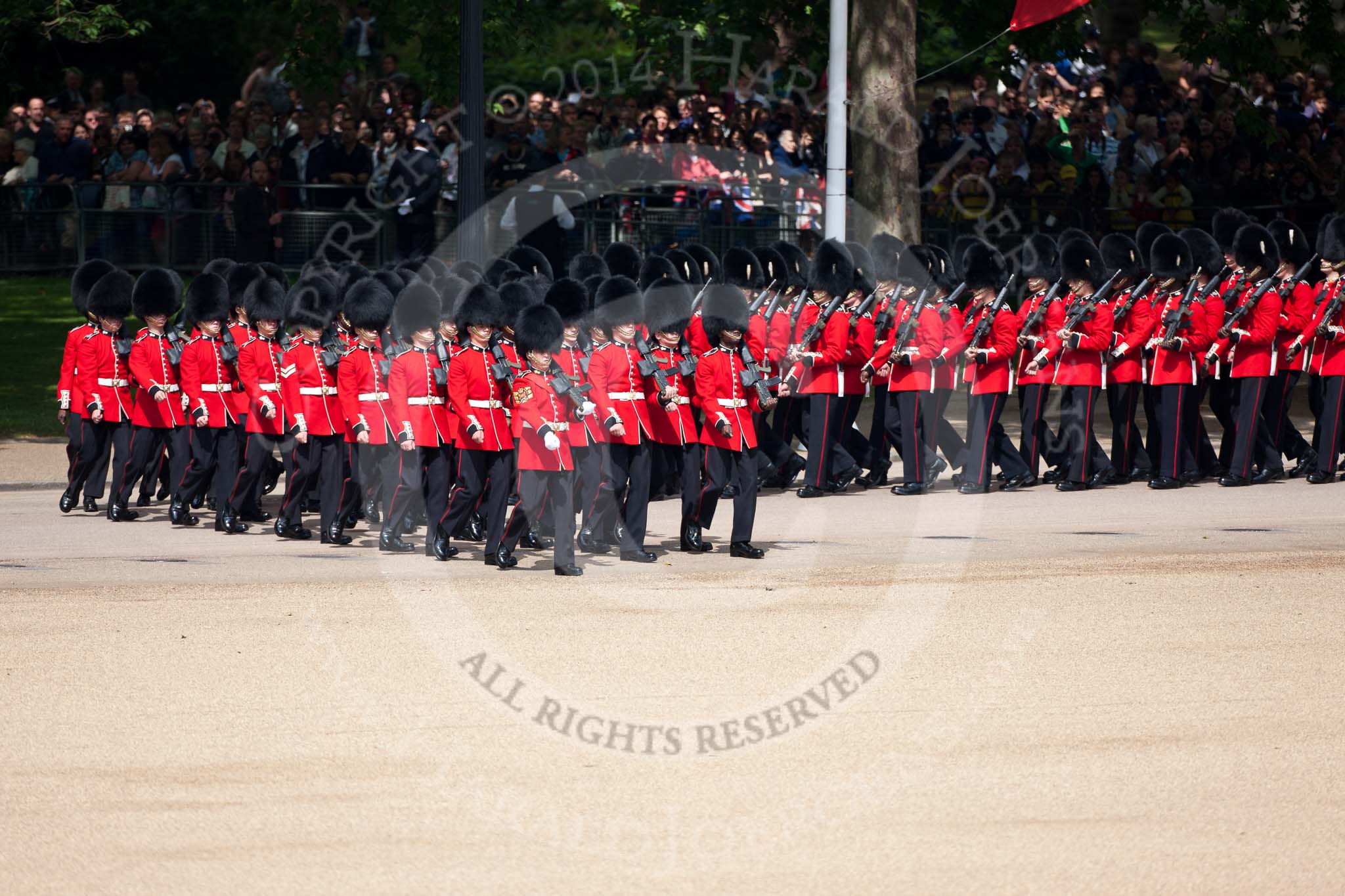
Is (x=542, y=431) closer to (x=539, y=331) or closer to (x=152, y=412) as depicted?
(x=539, y=331)

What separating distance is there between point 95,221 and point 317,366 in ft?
28.1

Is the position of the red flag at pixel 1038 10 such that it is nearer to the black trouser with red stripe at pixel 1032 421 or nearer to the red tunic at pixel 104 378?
the black trouser with red stripe at pixel 1032 421

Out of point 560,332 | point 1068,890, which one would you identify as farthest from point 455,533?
point 1068,890

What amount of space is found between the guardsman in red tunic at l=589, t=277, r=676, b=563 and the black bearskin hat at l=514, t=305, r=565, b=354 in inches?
23.8

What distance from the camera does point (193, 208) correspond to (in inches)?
693

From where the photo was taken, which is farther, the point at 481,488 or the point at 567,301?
the point at 567,301

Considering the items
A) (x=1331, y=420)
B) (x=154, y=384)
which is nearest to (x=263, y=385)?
(x=154, y=384)

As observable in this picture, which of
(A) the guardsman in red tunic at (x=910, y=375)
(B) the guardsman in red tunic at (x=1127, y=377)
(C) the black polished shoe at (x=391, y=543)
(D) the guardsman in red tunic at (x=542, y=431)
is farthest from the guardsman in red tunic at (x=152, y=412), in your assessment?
(B) the guardsman in red tunic at (x=1127, y=377)

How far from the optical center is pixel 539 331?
8867 mm

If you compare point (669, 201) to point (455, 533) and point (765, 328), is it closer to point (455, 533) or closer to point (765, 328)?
point (765, 328)

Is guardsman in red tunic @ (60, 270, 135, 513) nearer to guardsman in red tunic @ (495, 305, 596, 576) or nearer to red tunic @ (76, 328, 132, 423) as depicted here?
red tunic @ (76, 328, 132, 423)

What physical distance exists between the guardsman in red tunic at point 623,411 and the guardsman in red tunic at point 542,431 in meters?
0.51

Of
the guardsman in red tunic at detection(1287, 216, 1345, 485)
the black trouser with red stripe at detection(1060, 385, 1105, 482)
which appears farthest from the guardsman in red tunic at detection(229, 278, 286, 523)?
the guardsman in red tunic at detection(1287, 216, 1345, 485)

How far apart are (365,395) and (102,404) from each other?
6.29ft
